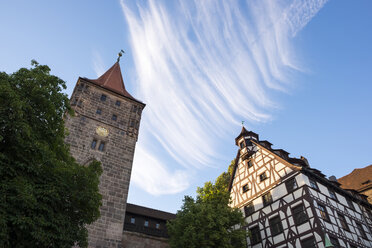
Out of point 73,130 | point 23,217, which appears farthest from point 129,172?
point 23,217

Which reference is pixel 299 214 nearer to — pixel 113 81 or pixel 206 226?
pixel 206 226

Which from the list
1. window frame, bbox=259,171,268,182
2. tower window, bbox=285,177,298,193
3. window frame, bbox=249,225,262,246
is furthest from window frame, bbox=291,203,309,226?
window frame, bbox=259,171,268,182

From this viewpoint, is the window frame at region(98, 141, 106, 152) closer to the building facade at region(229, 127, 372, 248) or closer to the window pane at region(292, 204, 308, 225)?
the building facade at region(229, 127, 372, 248)

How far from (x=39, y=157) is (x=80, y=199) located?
2.14 m

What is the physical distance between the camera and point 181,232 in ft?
60.5

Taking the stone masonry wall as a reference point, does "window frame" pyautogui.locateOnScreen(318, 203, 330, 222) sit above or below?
below

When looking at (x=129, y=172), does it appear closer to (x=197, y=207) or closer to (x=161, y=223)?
(x=161, y=223)

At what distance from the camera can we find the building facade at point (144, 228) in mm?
21578

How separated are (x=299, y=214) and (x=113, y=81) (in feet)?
72.7

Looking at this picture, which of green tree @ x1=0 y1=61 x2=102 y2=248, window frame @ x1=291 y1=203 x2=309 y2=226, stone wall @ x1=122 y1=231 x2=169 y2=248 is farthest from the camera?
stone wall @ x1=122 y1=231 x2=169 y2=248

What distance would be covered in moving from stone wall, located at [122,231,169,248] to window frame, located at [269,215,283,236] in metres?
8.01

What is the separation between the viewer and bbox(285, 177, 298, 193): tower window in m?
20.6

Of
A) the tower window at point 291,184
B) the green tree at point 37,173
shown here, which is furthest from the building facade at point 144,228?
the green tree at point 37,173

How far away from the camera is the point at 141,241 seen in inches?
857
